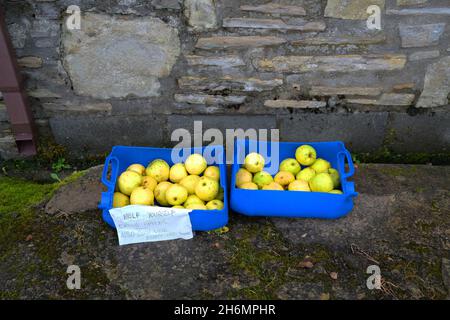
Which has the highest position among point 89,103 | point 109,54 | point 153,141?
point 109,54

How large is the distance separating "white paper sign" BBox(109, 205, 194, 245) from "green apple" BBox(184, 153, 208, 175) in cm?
44

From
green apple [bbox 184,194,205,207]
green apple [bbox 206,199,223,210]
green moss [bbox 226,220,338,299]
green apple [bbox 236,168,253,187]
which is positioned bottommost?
green moss [bbox 226,220,338,299]

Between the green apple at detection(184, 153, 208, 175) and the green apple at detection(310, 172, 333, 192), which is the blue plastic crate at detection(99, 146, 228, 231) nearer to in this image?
the green apple at detection(184, 153, 208, 175)

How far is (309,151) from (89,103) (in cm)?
192

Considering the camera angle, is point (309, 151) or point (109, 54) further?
point (109, 54)

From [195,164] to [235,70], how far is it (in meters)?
0.91

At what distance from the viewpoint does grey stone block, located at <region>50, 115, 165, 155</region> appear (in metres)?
3.33

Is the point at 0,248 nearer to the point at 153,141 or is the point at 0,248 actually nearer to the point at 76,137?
the point at 76,137

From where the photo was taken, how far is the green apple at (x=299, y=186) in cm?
257

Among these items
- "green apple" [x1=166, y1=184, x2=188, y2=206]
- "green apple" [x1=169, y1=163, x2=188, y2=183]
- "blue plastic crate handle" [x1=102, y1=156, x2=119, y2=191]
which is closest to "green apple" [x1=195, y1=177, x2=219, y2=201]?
"green apple" [x1=166, y1=184, x2=188, y2=206]

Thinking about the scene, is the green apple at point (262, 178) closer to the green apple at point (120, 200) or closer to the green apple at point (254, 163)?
the green apple at point (254, 163)

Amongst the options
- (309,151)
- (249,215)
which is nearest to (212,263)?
(249,215)

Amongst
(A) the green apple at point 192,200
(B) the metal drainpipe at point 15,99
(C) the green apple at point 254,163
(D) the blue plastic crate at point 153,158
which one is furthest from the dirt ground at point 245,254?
(B) the metal drainpipe at point 15,99

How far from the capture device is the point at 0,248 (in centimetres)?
248
